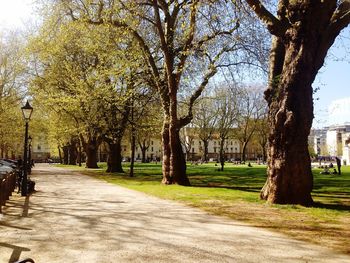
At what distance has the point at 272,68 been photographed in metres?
15.0

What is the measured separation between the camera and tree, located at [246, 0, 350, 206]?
1303cm

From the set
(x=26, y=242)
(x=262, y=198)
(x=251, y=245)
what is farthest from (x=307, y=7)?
(x=26, y=242)

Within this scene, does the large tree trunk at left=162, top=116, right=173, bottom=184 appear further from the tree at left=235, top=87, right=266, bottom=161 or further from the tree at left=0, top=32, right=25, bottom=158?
the tree at left=235, top=87, right=266, bottom=161

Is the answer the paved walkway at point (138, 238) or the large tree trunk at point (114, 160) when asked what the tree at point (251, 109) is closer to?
the large tree trunk at point (114, 160)

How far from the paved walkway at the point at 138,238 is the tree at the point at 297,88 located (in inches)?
135

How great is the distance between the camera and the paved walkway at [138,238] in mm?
6715

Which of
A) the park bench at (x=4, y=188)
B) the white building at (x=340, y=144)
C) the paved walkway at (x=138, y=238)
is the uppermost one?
the white building at (x=340, y=144)

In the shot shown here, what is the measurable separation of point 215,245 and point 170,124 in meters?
14.8

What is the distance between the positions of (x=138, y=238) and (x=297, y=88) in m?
7.80

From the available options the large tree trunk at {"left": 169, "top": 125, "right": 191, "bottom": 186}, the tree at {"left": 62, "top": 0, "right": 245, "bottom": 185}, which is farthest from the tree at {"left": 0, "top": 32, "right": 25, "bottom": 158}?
the large tree trunk at {"left": 169, "top": 125, "right": 191, "bottom": 186}

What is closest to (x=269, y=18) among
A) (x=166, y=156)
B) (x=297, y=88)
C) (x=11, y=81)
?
(x=297, y=88)

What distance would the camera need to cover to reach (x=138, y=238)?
8.12m

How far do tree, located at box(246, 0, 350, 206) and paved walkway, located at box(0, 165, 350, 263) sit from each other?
3424 mm

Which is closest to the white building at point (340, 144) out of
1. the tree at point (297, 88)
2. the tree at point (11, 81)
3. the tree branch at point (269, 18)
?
the tree at point (297, 88)
